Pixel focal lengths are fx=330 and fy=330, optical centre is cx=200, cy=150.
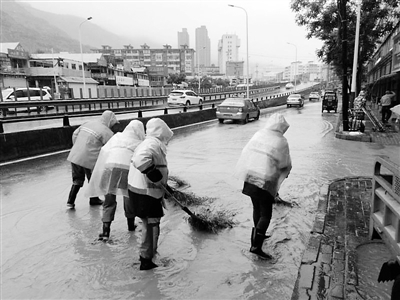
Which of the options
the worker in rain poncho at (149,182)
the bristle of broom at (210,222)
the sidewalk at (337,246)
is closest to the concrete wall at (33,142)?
the bristle of broom at (210,222)

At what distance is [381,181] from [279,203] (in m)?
2.14

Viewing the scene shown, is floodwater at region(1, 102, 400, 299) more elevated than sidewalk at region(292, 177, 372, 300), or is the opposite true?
sidewalk at region(292, 177, 372, 300)

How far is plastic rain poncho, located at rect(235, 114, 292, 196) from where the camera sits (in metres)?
3.76

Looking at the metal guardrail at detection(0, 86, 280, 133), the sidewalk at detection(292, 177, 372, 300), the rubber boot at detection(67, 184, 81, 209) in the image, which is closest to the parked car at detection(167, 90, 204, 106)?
the metal guardrail at detection(0, 86, 280, 133)

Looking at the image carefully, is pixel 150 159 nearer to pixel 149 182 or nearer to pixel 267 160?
pixel 149 182

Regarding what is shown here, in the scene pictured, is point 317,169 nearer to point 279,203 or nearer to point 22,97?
point 279,203

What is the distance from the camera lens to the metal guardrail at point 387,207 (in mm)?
3238

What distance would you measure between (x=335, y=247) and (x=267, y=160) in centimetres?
132

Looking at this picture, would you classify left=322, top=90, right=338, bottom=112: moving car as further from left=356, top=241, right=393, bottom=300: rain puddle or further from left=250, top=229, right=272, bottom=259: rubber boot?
left=250, top=229, right=272, bottom=259: rubber boot

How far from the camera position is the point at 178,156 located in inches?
392

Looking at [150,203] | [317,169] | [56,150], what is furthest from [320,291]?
[56,150]

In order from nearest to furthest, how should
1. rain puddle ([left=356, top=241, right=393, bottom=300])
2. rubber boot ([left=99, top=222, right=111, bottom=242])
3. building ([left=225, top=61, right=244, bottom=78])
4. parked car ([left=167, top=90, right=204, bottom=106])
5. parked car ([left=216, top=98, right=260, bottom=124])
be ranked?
rain puddle ([left=356, top=241, right=393, bottom=300]) < rubber boot ([left=99, top=222, right=111, bottom=242]) < parked car ([left=216, top=98, right=260, bottom=124]) < parked car ([left=167, top=90, right=204, bottom=106]) < building ([left=225, top=61, right=244, bottom=78])

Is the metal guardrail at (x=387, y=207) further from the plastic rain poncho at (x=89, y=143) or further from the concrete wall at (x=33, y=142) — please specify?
the concrete wall at (x=33, y=142)

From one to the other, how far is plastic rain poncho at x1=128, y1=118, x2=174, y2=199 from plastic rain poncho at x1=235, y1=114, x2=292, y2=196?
0.97 meters
